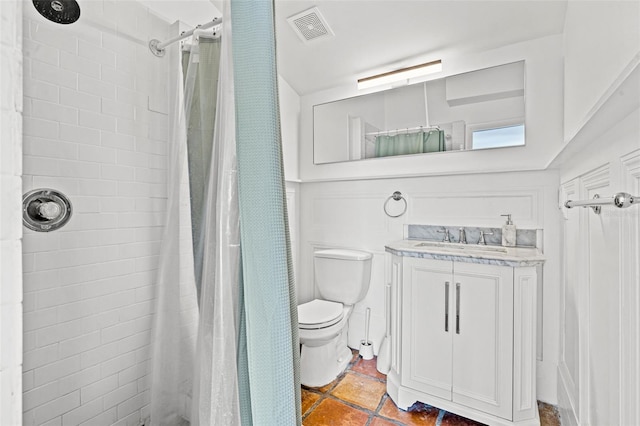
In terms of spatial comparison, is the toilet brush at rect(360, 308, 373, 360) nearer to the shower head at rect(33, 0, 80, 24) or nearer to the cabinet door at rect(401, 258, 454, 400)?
the cabinet door at rect(401, 258, 454, 400)

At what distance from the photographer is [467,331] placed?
1550mm

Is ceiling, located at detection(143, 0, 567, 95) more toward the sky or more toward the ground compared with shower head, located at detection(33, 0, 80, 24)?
more toward the sky

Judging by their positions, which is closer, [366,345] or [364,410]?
[364,410]

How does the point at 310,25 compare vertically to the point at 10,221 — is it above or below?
above

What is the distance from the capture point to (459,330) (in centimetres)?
157

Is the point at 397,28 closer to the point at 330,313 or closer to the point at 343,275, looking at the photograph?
the point at 343,275

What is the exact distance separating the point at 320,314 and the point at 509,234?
1.31m

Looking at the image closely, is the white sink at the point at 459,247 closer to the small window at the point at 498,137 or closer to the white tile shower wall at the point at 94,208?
the small window at the point at 498,137

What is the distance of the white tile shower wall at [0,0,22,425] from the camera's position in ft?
1.02

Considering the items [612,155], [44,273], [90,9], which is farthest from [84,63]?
[612,155]

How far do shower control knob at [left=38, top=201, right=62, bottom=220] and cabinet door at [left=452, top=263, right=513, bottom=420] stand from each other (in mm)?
1861

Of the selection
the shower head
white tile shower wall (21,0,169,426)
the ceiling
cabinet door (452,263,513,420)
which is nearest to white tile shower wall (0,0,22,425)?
white tile shower wall (21,0,169,426)

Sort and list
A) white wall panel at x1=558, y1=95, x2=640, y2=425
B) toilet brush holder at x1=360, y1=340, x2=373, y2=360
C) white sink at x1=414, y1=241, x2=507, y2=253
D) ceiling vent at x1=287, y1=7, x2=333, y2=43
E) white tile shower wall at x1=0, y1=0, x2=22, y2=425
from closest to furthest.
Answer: white tile shower wall at x1=0, y1=0, x2=22, y2=425 → white wall panel at x1=558, y1=95, x2=640, y2=425 → white sink at x1=414, y1=241, x2=507, y2=253 → ceiling vent at x1=287, y1=7, x2=333, y2=43 → toilet brush holder at x1=360, y1=340, x2=373, y2=360

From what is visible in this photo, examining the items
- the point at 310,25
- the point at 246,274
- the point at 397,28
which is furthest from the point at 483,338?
the point at 310,25
